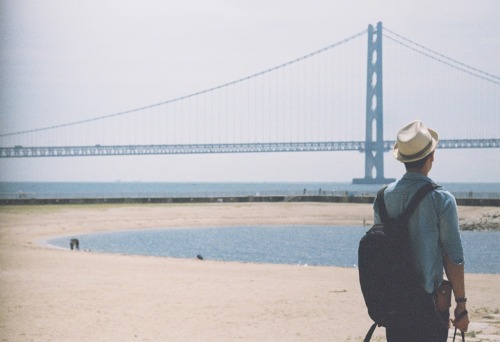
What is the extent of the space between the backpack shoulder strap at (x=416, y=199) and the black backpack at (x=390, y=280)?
0.31 ft

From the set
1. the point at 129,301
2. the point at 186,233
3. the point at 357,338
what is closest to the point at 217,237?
the point at 186,233

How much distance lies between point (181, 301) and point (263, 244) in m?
19.0

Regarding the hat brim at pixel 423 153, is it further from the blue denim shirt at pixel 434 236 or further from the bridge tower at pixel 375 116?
the bridge tower at pixel 375 116

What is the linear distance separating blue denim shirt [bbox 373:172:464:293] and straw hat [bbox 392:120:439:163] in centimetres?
21

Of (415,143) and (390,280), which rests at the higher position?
(415,143)

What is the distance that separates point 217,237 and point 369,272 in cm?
2964

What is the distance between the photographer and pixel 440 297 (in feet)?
10.6

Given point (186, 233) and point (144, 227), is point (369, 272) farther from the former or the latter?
point (144, 227)

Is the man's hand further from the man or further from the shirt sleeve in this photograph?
the shirt sleeve

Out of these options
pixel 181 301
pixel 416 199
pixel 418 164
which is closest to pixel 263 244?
pixel 181 301

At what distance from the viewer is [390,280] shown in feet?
10.5

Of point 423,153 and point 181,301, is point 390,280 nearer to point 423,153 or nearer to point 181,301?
point 423,153

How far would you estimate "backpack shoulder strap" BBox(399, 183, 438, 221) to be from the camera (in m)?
3.28

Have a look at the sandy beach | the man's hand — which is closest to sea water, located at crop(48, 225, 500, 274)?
the sandy beach
